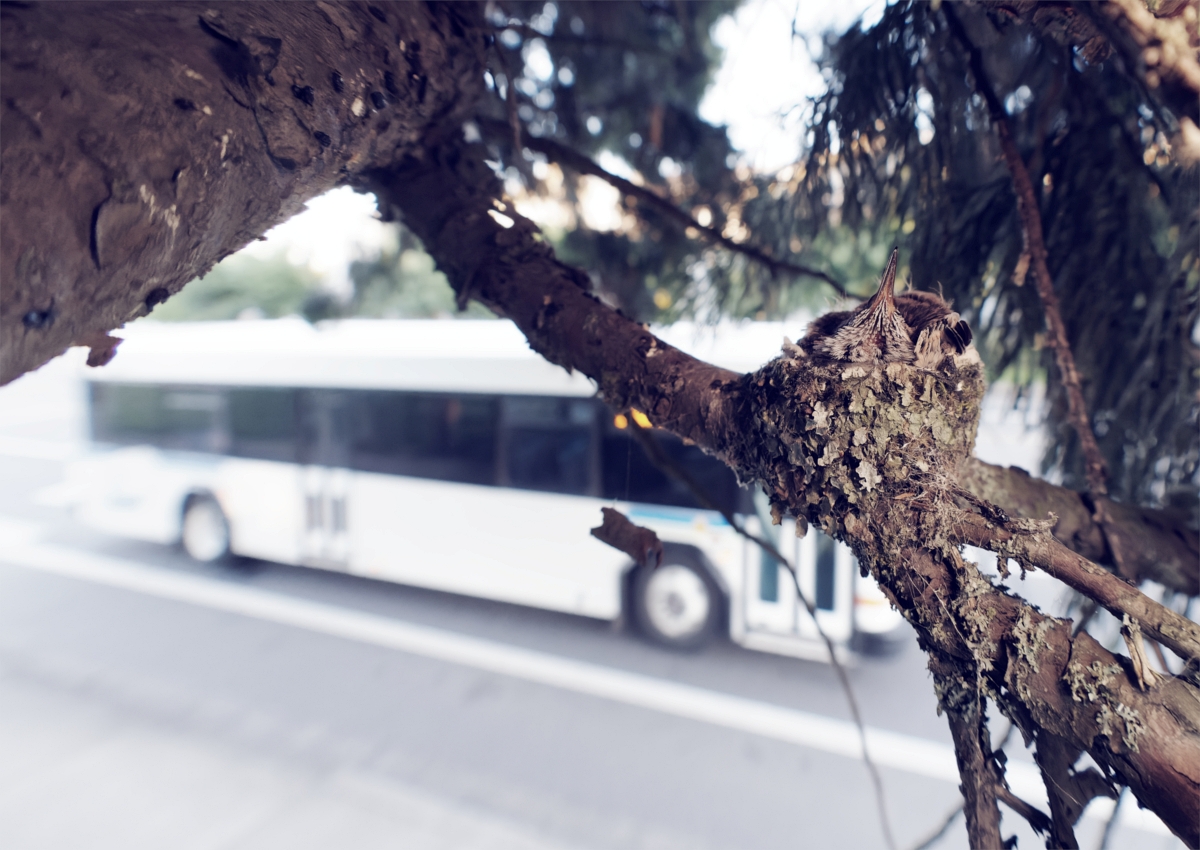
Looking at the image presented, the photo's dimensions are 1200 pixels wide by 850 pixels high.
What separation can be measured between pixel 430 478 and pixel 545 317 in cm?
507

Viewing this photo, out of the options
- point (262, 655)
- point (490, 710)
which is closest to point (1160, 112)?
point (490, 710)

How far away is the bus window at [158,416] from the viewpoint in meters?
6.96

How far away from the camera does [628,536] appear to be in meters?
1.44

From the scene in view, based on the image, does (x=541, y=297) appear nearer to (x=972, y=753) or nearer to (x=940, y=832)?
(x=972, y=753)

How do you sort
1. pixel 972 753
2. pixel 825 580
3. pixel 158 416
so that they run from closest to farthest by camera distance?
pixel 972 753 < pixel 825 580 < pixel 158 416

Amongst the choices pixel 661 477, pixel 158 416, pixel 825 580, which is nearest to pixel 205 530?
pixel 158 416

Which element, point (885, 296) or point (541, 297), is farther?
point (541, 297)

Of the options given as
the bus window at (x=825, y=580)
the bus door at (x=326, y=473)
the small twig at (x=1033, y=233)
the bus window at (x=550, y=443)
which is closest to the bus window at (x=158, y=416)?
the bus door at (x=326, y=473)

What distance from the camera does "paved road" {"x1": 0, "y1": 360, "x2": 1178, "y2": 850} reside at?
3.58 metres

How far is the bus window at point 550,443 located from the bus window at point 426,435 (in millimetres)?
203

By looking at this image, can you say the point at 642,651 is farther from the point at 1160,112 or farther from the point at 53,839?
the point at 1160,112

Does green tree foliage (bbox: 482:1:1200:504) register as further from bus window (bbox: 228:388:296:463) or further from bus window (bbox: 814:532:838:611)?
bus window (bbox: 228:388:296:463)

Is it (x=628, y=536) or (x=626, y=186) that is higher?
(x=626, y=186)

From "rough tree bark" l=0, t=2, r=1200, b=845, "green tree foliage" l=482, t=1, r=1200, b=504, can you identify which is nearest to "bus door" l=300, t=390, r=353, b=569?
"green tree foliage" l=482, t=1, r=1200, b=504
